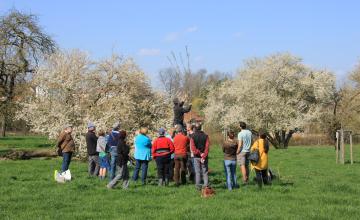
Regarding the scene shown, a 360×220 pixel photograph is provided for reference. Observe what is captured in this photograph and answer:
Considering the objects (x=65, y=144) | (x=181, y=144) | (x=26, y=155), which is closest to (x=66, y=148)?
(x=65, y=144)

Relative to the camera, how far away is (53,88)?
27.1 m

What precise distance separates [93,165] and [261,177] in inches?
247

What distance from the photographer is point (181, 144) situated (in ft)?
49.6

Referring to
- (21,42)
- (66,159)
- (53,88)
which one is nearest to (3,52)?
(21,42)

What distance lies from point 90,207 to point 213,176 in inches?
292

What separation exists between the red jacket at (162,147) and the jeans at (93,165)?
3.16 metres

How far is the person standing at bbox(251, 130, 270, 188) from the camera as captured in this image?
14359 mm

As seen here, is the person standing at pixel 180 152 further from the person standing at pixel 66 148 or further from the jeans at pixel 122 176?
the person standing at pixel 66 148

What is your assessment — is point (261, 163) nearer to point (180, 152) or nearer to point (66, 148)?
point (180, 152)

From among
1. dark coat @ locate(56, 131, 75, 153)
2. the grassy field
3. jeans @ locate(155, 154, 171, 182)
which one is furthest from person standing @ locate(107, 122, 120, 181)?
dark coat @ locate(56, 131, 75, 153)

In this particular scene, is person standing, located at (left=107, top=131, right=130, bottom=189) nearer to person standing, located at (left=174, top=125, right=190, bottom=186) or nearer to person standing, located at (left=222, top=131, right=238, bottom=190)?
person standing, located at (left=174, top=125, right=190, bottom=186)

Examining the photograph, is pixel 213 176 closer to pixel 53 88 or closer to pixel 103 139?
pixel 103 139

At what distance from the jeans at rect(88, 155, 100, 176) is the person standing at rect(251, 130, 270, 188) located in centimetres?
562

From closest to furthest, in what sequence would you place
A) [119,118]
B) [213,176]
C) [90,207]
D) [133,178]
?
1. [90,207]
2. [133,178]
3. [213,176]
4. [119,118]
